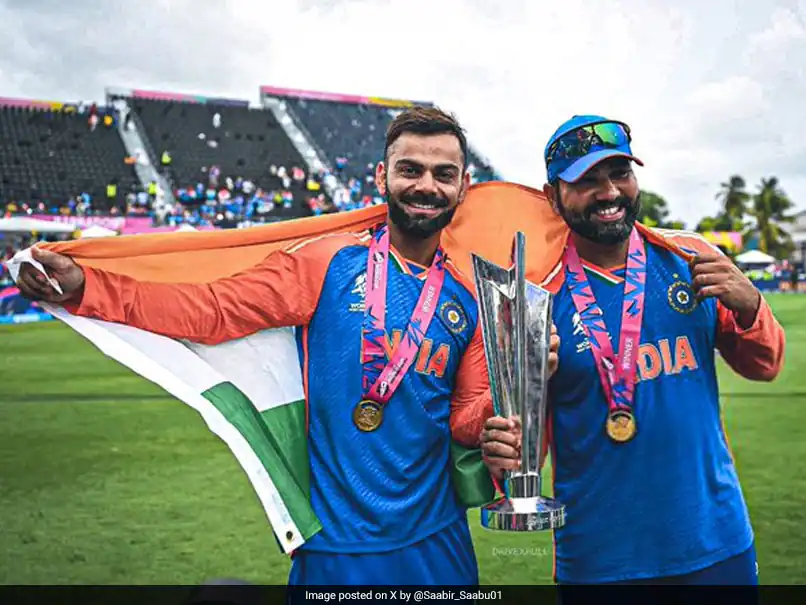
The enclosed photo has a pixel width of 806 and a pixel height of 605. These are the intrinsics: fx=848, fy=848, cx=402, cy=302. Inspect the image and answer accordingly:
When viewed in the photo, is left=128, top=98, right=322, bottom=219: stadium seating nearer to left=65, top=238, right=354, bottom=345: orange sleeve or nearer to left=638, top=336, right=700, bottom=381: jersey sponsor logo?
left=65, top=238, right=354, bottom=345: orange sleeve

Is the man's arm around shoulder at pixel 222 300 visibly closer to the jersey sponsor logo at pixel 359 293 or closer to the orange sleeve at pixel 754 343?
the jersey sponsor logo at pixel 359 293

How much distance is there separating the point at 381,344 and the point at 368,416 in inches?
6.8

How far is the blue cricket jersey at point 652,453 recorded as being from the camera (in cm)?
203

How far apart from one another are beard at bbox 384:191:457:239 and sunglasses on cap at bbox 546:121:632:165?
30 centimetres

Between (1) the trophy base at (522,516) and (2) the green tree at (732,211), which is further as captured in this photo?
(2) the green tree at (732,211)

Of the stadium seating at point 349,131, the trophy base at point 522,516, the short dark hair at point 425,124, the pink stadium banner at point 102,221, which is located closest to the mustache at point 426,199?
the short dark hair at point 425,124

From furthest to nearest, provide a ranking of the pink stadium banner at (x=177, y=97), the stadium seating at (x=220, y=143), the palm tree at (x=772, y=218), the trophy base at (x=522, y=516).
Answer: the palm tree at (x=772, y=218) → the pink stadium banner at (x=177, y=97) → the stadium seating at (x=220, y=143) → the trophy base at (x=522, y=516)

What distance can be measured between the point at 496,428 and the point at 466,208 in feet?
2.18

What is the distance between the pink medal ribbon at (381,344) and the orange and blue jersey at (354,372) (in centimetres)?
2

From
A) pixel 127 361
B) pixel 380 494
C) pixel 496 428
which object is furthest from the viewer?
pixel 127 361

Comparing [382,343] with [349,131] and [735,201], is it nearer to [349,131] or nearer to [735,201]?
[349,131]

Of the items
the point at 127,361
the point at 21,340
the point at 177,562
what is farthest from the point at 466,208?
the point at 21,340

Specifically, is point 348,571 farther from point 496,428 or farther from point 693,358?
point 693,358
